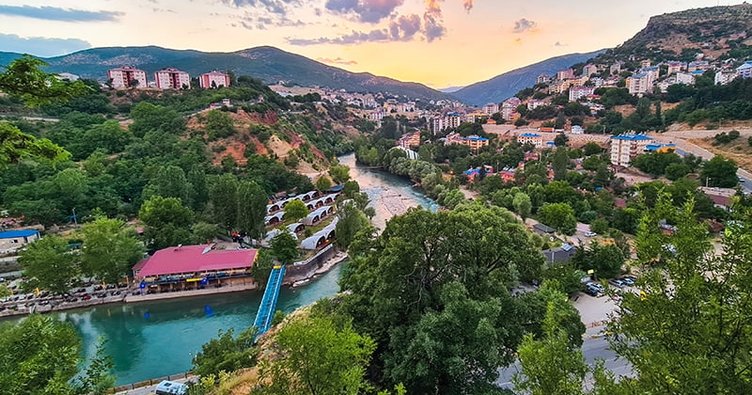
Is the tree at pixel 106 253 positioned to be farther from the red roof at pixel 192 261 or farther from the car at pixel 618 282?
the car at pixel 618 282

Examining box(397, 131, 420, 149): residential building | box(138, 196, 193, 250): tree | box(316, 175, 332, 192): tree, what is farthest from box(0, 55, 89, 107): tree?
box(397, 131, 420, 149): residential building

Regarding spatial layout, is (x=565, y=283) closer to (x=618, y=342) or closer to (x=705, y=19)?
(x=618, y=342)

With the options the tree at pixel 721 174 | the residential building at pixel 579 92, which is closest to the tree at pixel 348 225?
the tree at pixel 721 174

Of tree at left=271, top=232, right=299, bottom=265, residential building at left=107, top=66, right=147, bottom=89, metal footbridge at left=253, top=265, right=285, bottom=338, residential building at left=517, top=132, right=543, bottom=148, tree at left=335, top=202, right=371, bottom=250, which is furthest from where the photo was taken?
residential building at left=107, top=66, right=147, bottom=89

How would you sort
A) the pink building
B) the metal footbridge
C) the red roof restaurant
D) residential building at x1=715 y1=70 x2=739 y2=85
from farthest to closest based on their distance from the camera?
the pink building, residential building at x1=715 y1=70 x2=739 y2=85, the red roof restaurant, the metal footbridge

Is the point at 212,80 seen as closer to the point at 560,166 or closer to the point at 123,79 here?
the point at 123,79

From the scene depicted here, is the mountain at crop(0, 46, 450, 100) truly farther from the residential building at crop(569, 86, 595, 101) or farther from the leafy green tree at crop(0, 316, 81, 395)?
the leafy green tree at crop(0, 316, 81, 395)
